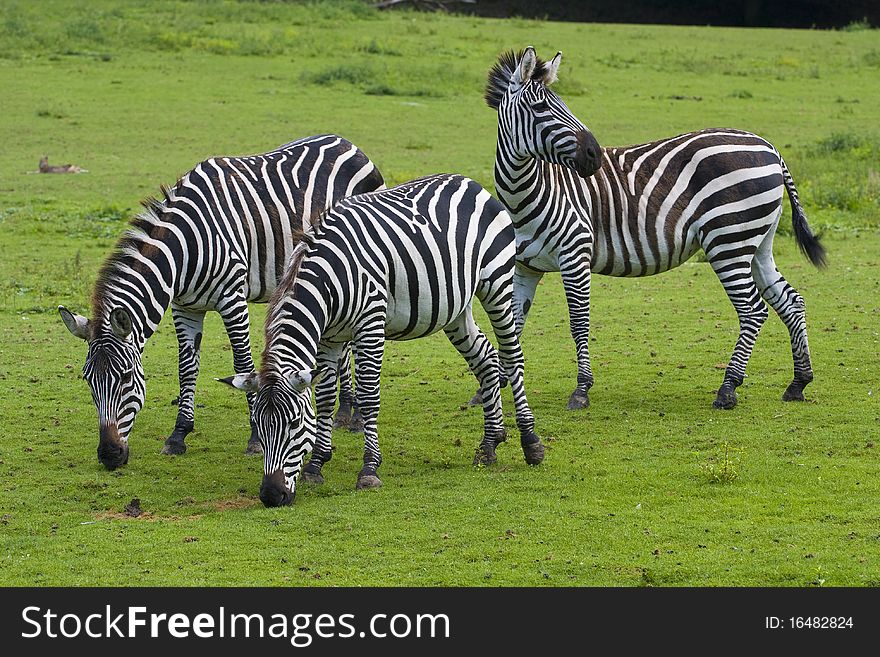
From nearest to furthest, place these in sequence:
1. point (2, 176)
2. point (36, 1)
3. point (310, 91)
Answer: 1. point (2, 176)
2. point (310, 91)
3. point (36, 1)

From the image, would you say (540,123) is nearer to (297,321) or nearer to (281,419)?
(297,321)

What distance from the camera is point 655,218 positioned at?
434 inches

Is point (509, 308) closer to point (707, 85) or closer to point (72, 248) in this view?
point (72, 248)

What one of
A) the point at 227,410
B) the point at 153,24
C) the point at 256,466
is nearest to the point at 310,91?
the point at 153,24

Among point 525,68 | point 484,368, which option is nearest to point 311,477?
point 484,368

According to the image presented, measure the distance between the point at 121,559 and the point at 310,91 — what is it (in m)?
23.4

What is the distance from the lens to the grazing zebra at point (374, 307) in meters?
7.68

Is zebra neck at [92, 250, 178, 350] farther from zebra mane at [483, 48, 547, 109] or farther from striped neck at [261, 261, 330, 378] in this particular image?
zebra mane at [483, 48, 547, 109]

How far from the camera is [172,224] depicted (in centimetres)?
910

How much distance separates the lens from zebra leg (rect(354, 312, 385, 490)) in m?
8.31

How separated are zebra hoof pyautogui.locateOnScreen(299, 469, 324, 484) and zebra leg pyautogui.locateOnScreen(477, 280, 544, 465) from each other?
1562 millimetres

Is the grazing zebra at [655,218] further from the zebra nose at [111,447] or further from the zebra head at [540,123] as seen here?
the zebra nose at [111,447]

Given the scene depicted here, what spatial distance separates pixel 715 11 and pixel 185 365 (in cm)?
4831

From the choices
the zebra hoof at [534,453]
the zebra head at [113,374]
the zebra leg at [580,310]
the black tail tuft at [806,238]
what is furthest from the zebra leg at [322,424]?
the black tail tuft at [806,238]
